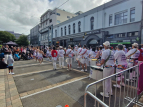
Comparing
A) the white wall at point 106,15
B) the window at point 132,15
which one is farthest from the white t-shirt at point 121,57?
the window at point 132,15

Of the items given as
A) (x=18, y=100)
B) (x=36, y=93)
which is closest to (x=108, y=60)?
(x=36, y=93)

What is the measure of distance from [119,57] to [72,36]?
24046mm

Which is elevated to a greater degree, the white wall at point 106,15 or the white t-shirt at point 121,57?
the white wall at point 106,15

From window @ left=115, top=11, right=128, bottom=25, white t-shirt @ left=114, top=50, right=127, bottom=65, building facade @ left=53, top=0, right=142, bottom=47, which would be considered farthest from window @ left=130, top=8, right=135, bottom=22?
white t-shirt @ left=114, top=50, right=127, bottom=65

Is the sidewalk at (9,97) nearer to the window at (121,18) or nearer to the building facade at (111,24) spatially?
the building facade at (111,24)

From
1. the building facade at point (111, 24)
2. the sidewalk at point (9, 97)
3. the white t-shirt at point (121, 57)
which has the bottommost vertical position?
the sidewalk at point (9, 97)

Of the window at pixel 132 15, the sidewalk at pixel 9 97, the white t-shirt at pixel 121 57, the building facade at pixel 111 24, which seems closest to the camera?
the sidewalk at pixel 9 97

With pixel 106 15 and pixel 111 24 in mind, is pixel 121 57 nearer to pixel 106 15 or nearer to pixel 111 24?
pixel 111 24

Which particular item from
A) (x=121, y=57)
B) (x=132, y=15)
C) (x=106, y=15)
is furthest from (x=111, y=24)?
(x=121, y=57)

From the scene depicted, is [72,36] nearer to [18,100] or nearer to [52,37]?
[52,37]

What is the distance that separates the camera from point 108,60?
3400mm

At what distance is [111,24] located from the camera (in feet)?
56.7

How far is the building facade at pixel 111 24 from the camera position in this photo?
45.8 ft

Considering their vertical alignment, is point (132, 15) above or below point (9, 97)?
above
